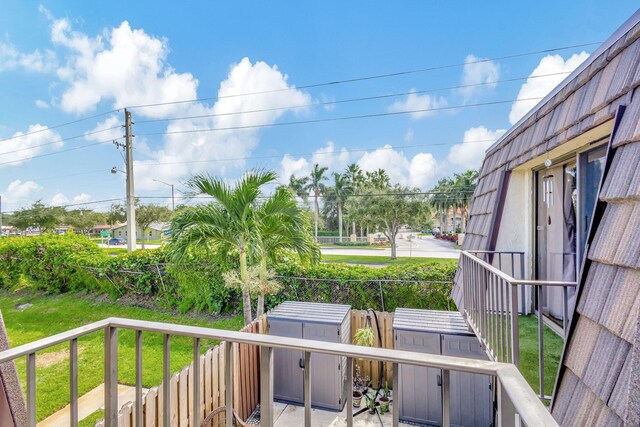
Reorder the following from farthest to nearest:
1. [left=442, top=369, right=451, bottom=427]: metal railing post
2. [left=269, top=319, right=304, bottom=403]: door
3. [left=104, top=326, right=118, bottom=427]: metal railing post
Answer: [left=269, top=319, right=304, bottom=403]: door, [left=104, top=326, right=118, bottom=427]: metal railing post, [left=442, top=369, right=451, bottom=427]: metal railing post

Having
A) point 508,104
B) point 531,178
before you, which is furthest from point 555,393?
point 508,104

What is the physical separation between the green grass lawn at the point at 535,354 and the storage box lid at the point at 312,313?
6.61 feet

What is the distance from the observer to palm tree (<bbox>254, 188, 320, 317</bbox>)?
4.81 m

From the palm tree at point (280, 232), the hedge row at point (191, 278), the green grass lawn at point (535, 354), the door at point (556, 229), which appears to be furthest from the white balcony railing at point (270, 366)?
the hedge row at point (191, 278)

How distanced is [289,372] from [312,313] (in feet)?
2.60

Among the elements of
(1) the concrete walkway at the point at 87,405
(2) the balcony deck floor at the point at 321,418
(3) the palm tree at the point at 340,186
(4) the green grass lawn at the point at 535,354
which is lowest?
(2) the balcony deck floor at the point at 321,418

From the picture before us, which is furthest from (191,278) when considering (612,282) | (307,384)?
(612,282)

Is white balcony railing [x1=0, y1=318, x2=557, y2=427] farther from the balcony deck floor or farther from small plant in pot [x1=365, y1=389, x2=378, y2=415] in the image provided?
small plant in pot [x1=365, y1=389, x2=378, y2=415]

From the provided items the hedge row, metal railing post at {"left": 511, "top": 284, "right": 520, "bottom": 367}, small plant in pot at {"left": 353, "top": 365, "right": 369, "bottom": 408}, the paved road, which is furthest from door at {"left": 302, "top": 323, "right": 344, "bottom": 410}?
the paved road

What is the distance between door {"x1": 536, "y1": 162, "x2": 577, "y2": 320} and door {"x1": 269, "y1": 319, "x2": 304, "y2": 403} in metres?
2.97

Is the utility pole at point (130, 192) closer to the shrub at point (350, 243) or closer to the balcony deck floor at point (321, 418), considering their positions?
the balcony deck floor at point (321, 418)

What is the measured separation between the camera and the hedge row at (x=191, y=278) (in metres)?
5.25

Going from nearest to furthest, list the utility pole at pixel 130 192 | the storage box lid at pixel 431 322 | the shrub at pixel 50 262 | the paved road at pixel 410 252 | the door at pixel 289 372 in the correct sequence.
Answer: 1. the storage box lid at pixel 431 322
2. the door at pixel 289 372
3. the shrub at pixel 50 262
4. the utility pole at pixel 130 192
5. the paved road at pixel 410 252

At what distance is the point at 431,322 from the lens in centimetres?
374
